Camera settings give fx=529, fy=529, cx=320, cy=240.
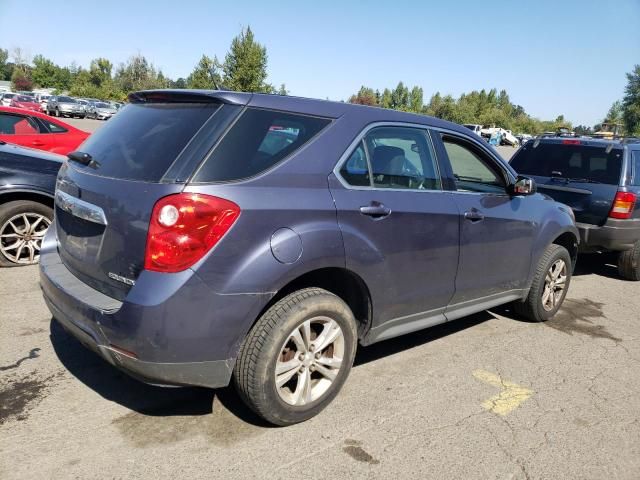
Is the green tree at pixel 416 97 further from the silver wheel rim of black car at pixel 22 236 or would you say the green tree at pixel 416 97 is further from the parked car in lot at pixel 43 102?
the silver wheel rim of black car at pixel 22 236

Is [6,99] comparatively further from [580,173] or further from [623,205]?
[623,205]

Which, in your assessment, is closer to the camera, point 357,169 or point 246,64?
point 357,169

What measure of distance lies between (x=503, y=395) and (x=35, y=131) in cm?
737

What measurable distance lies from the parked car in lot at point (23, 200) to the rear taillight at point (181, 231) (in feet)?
11.3

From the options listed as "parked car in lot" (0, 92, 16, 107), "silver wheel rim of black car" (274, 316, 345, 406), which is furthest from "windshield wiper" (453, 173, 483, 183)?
"parked car in lot" (0, 92, 16, 107)

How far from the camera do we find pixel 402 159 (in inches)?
139

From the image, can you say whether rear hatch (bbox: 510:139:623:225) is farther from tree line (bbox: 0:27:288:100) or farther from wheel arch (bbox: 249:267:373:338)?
tree line (bbox: 0:27:288:100)

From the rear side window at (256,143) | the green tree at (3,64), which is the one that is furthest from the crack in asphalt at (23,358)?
the green tree at (3,64)

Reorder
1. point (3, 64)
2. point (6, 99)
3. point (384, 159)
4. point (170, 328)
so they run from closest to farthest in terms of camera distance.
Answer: point (170, 328) < point (384, 159) < point (6, 99) < point (3, 64)

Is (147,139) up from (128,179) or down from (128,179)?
up

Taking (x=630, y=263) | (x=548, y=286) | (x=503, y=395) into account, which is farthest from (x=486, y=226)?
(x=630, y=263)

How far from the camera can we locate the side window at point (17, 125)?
734cm

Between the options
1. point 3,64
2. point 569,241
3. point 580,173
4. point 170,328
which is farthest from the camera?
point 3,64

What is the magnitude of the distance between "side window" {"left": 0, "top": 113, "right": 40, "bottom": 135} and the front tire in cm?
644
